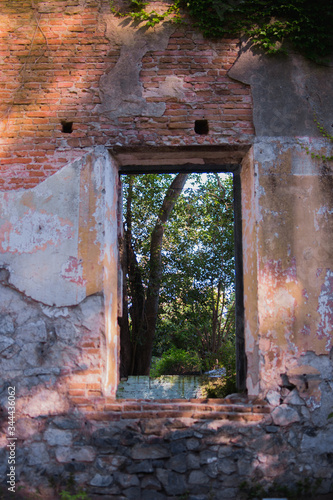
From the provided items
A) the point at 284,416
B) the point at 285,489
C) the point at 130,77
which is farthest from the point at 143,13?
the point at 285,489

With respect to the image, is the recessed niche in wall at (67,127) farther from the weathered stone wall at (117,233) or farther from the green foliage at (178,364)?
the green foliage at (178,364)

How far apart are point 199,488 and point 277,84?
3.54m

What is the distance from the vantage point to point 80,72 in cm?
403

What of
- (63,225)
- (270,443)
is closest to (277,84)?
(63,225)

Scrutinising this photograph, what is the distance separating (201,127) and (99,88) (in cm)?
101

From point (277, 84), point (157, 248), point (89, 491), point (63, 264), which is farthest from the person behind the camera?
point (157, 248)

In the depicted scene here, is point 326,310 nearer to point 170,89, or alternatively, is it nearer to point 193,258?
point 170,89

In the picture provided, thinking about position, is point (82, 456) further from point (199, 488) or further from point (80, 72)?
point (80, 72)

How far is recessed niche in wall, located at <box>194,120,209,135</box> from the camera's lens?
3952 millimetres

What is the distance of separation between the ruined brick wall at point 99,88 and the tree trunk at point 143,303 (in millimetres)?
3523

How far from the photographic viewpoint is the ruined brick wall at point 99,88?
3916 millimetres

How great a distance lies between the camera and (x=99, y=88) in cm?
399

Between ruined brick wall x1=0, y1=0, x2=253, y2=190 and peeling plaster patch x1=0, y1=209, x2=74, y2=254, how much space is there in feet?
1.08

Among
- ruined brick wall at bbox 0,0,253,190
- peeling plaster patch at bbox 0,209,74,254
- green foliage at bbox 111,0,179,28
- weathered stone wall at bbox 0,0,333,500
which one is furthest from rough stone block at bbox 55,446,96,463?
green foliage at bbox 111,0,179,28
